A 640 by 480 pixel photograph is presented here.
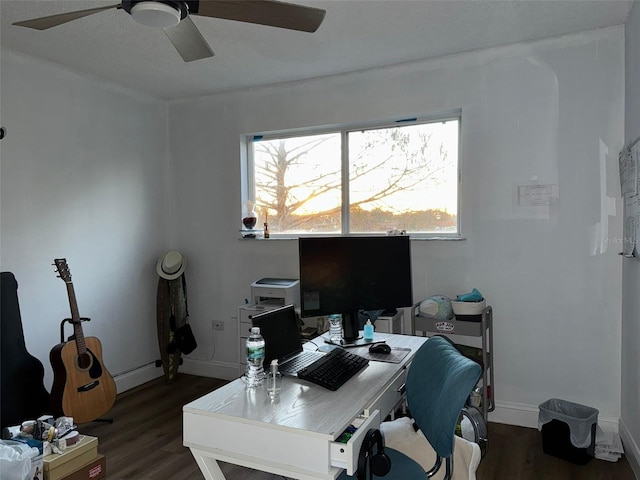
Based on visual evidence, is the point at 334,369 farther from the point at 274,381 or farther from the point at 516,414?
the point at 516,414

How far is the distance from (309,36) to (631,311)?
255 cm

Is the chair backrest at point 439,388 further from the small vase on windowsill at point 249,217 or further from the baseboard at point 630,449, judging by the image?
the small vase on windowsill at point 249,217

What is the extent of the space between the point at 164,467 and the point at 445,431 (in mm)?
1900

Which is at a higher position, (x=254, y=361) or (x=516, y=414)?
(x=254, y=361)

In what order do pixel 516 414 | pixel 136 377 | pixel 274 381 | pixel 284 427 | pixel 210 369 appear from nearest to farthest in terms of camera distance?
pixel 284 427 → pixel 274 381 → pixel 516 414 → pixel 136 377 → pixel 210 369

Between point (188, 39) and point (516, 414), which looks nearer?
point (188, 39)

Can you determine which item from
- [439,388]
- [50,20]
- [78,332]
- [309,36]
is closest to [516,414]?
[439,388]

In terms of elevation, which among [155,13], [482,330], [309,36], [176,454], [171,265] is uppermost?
[309,36]

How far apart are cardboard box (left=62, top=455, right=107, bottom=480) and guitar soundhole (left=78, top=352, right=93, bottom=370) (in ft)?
2.22

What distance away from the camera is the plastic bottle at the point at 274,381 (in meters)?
1.72

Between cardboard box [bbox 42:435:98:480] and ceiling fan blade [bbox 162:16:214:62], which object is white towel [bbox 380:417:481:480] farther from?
ceiling fan blade [bbox 162:16:214:62]

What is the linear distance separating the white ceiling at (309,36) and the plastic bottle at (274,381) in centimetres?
191

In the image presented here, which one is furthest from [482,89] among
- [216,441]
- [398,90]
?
[216,441]

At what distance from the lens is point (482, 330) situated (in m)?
3.00
